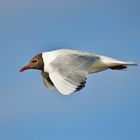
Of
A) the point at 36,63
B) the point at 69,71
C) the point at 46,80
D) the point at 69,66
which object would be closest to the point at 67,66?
the point at 69,66

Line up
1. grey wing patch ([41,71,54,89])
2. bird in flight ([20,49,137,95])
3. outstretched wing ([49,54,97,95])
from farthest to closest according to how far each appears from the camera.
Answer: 1. grey wing patch ([41,71,54,89])
2. bird in flight ([20,49,137,95])
3. outstretched wing ([49,54,97,95])

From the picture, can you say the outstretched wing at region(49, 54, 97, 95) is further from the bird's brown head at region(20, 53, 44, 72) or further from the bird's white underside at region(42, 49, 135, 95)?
the bird's brown head at region(20, 53, 44, 72)

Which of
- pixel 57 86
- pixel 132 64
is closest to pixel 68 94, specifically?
pixel 57 86

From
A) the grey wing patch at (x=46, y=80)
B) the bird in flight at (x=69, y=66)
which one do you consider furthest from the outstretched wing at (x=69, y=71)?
the grey wing patch at (x=46, y=80)

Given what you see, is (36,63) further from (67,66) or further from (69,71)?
(69,71)

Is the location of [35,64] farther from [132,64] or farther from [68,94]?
[68,94]

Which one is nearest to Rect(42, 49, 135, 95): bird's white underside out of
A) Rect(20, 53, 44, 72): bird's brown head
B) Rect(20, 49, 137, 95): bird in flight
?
Rect(20, 49, 137, 95): bird in flight

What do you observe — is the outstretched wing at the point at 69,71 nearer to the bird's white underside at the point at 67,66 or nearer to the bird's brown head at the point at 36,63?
the bird's white underside at the point at 67,66

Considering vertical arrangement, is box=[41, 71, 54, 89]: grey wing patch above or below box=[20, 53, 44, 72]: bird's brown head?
below
